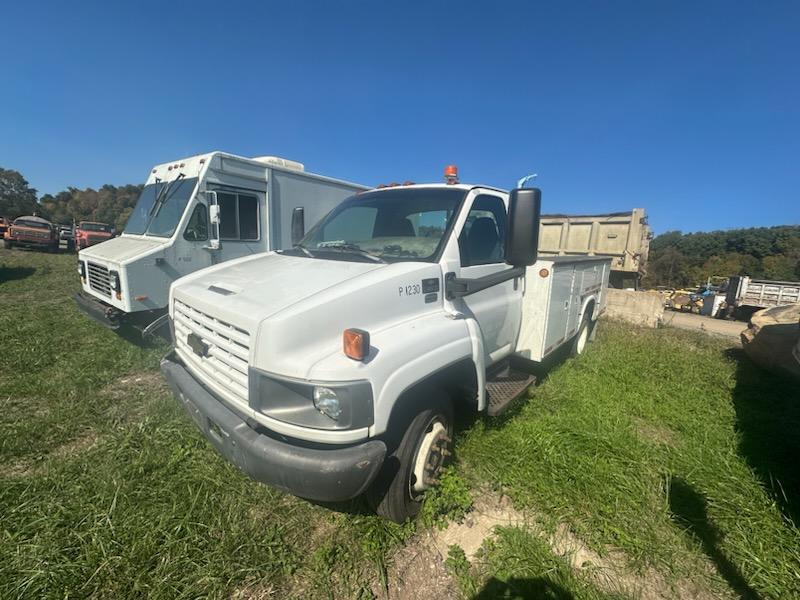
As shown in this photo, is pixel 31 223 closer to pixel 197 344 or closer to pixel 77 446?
pixel 77 446

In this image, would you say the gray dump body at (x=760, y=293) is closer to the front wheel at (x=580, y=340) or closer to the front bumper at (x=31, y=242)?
the front wheel at (x=580, y=340)

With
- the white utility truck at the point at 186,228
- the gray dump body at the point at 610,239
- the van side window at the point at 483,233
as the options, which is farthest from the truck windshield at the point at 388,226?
the gray dump body at the point at 610,239

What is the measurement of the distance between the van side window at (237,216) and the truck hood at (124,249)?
0.99 meters

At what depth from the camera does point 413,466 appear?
2443 millimetres

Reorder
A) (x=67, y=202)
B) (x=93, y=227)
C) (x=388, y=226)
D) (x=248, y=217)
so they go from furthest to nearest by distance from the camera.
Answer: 1. (x=67, y=202)
2. (x=93, y=227)
3. (x=248, y=217)
4. (x=388, y=226)

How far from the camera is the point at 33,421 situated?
340cm

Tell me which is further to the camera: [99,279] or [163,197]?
[163,197]

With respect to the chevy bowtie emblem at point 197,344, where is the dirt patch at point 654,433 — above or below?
below

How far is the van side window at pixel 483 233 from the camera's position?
9.76 feet

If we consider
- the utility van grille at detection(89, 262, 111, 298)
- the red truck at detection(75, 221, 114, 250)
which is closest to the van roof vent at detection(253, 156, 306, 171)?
the utility van grille at detection(89, 262, 111, 298)

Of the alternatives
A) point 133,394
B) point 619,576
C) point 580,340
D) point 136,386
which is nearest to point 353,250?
point 619,576

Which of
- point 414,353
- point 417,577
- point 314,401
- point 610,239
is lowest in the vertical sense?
point 417,577

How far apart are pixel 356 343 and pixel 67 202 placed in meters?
93.9

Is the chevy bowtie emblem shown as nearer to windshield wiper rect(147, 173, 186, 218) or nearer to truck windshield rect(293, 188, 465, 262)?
truck windshield rect(293, 188, 465, 262)
